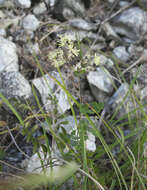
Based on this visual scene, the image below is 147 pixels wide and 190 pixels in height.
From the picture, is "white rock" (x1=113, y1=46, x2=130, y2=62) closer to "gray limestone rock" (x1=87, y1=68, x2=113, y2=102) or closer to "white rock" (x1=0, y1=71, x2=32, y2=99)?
"gray limestone rock" (x1=87, y1=68, x2=113, y2=102)

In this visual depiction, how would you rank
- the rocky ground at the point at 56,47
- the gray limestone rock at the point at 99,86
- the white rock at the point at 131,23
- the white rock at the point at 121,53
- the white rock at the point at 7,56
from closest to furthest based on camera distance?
the rocky ground at the point at 56,47 → the white rock at the point at 7,56 → the gray limestone rock at the point at 99,86 → the white rock at the point at 121,53 → the white rock at the point at 131,23

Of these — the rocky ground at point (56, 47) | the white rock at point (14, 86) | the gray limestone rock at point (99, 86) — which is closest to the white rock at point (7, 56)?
the rocky ground at point (56, 47)

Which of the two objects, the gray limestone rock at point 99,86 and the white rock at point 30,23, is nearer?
the gray limestone rock at point 99,86

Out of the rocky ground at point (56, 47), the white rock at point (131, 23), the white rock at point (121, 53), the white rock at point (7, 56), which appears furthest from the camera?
the white rock at point (131, 23)

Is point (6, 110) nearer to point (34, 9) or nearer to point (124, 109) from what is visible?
point (124, 109)

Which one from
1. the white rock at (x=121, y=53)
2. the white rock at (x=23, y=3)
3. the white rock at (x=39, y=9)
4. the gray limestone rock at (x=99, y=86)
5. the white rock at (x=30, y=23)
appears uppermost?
the white rock at (x=23, y=3)

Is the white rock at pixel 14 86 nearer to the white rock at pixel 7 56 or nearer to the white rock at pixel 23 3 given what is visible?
the white rock at pixel 7 56

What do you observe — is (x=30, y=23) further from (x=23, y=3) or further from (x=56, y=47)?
(x=56, y=47)
